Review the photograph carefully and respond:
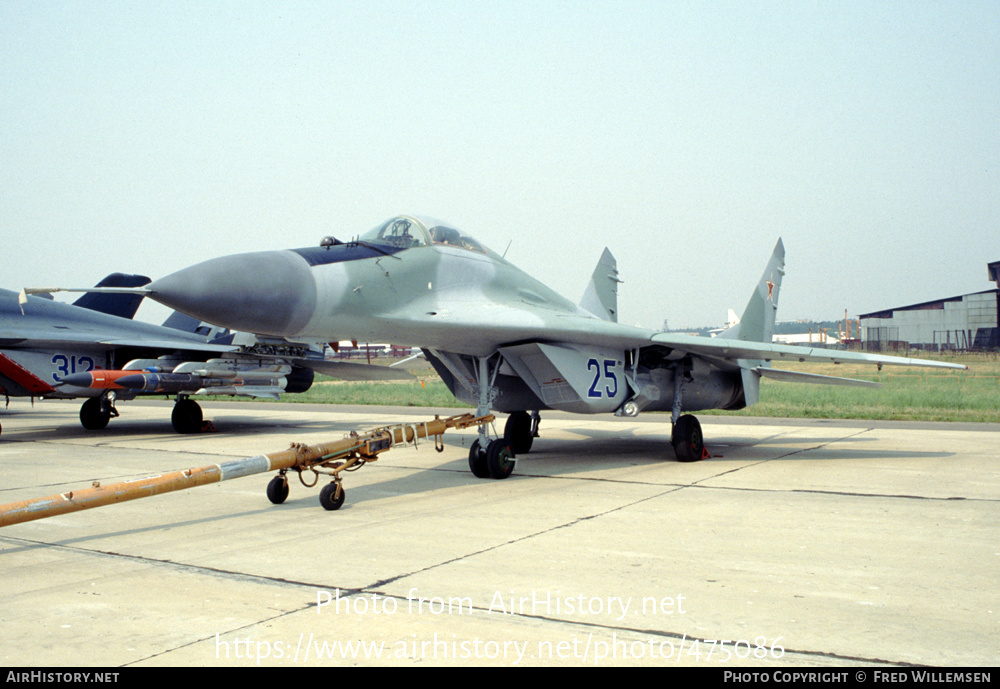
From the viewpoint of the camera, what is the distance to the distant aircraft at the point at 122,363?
47.0 ft

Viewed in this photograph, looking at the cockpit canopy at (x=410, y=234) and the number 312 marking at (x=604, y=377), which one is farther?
the number 312 marking at (x=604, y=377)

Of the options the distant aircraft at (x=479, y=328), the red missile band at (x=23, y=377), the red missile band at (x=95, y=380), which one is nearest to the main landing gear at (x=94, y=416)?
the red missile band at (x=23, y=377)

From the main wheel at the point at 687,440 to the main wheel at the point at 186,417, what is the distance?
10073 millimetres

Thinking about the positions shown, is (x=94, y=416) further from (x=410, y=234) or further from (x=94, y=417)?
(x=410, y=234)

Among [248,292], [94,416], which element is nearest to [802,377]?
[248,292]

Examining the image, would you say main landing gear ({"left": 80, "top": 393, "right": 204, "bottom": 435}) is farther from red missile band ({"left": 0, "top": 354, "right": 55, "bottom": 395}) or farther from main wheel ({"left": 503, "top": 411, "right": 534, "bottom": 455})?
main wheel ({"left": 503, "top": 411, "right": 534, "bottom": 455})

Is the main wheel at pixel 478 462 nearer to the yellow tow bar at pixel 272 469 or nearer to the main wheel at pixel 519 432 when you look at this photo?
the yellow tow bar at pixel 272 469

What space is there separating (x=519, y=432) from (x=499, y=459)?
2930 mm

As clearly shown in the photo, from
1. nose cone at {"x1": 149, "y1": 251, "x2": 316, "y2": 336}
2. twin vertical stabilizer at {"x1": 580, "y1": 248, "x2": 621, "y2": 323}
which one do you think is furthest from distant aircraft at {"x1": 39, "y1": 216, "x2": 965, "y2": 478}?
twin vertical stabilizer at {"x1": 580, "y1": 248, "x2": 621, "y2": 323}

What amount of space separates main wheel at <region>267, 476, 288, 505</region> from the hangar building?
5948 cm

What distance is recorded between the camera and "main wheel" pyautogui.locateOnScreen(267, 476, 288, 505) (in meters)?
7.14

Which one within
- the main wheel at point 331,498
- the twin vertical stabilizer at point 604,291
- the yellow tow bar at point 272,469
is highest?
the twin vertical stabilizer at point 604,291

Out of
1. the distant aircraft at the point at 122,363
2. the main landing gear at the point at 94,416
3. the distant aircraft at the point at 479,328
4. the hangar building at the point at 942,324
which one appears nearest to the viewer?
the distant aircraft at the point at 479,328
